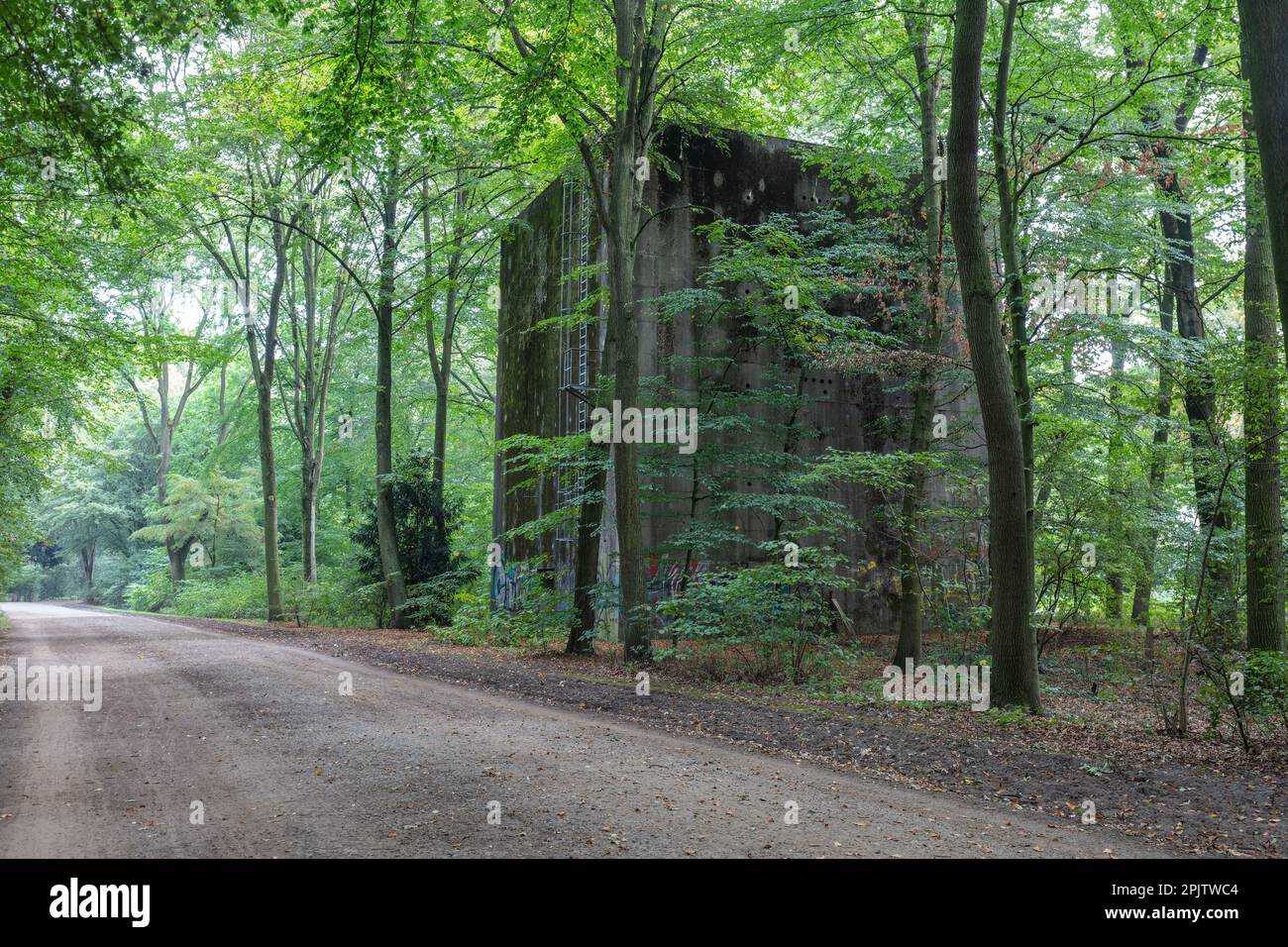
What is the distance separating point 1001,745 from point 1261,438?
13.6ft

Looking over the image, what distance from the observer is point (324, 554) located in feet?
126

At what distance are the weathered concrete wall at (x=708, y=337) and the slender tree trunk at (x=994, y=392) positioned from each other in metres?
7.53

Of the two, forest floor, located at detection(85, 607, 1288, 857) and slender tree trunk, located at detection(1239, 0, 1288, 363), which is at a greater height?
slender tree trunk, located at detection(1239, 0, 1288, 363)

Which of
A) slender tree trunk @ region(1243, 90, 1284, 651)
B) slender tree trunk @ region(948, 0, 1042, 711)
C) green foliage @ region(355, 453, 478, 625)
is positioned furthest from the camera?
green foliage @ region(355, 453, 478, 625)

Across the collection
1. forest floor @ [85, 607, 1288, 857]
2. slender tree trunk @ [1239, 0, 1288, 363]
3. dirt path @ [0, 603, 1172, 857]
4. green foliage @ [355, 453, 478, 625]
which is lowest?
forest floor @ [85, 607, 1288, 857]

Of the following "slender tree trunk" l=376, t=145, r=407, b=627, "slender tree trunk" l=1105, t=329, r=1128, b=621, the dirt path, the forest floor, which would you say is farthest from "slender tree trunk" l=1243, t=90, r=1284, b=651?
"slender tree trunk" l=376, t=145, r=407, b=627

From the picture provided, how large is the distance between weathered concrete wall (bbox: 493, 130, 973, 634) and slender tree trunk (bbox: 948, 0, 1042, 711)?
7527 mm

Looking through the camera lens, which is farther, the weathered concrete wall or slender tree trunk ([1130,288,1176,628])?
the weathered concrete wall

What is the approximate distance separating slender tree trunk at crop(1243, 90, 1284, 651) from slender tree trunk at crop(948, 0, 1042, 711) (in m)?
2.24

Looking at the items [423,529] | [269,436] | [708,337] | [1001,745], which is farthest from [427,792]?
[269,436]

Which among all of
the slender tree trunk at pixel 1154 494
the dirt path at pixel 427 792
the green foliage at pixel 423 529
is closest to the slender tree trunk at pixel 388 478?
the green foliage at pixel 423 529

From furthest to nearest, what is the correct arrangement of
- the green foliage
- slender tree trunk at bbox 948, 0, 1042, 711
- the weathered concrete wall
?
the green foliage
the weathered concrete wall
slender tree trunk at bbox 948, 0, 1042, 711

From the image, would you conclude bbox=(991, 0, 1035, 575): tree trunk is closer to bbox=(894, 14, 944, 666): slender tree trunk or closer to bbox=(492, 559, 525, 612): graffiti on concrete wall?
bbox=(894, 14, 944, 666): slender tree trunk

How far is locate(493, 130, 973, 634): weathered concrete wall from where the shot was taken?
18.8 meters
